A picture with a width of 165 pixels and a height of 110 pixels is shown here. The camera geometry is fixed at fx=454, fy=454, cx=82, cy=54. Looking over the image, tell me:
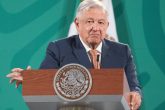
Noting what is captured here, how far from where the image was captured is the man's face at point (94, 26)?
244 cm

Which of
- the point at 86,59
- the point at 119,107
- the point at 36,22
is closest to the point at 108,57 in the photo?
the point at 86,59

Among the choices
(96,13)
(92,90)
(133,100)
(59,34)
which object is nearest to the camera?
(92,90)

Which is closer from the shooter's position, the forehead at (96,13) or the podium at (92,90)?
the podium at (92,90)

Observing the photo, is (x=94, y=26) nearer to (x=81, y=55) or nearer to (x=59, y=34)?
(x=81, y=55)

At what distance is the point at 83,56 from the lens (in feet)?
8.07

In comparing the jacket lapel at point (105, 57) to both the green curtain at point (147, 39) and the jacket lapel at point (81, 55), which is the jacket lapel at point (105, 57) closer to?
the jacket lapel at point (81, 55)

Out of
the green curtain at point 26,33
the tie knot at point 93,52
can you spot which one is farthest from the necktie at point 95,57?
the green curtain at point 26,33

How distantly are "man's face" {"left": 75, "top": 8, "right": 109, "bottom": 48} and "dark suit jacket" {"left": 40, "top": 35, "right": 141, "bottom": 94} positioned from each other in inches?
2.6

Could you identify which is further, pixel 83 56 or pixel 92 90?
pixel 83 56

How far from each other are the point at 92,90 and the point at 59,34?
249cm

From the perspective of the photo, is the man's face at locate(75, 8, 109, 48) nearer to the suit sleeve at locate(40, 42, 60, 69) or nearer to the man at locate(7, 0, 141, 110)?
the man at locate(7, 0, 141, 110)

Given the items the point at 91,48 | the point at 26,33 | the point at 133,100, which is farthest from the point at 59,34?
the point at 133,100

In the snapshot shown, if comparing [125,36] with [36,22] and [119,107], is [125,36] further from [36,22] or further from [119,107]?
[119,107]

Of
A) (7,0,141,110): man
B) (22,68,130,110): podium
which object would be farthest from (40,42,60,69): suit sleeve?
(22,68,130,110): podium
